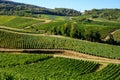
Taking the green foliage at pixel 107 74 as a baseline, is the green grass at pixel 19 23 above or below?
below

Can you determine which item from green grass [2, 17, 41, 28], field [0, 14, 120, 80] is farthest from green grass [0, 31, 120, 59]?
green grass [2, 17, 41, 28]

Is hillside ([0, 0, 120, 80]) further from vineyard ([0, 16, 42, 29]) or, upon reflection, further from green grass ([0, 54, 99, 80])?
vineyard ([0, 16, 42, 29])

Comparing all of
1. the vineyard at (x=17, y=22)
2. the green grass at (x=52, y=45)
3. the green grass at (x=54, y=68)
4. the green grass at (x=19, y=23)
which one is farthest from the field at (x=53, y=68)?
A: the vineyard at (x=17, y=22)

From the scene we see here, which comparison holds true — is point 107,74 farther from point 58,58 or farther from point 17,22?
point 17,22

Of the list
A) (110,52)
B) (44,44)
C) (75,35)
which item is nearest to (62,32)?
(75,35)

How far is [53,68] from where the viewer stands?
70562 mm

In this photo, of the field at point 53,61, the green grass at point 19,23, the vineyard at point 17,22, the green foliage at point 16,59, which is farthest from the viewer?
the vineyard at point 17,22

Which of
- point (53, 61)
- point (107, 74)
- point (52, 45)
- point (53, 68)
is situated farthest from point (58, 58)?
point (107, 74)

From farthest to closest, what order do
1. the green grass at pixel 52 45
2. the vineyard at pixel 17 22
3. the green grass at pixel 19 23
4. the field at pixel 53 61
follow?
the vineyard at pixel 17 22 < the green grass at pixel 19 23 < the green grass at pixel 52 45 < the field at pixel 53 61

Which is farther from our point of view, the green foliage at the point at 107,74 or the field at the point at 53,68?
the field at the point at 53,68

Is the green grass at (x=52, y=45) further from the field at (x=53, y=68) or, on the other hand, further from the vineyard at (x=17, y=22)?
the vineyard at (x=17, y=22)

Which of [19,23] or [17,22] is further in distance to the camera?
[17,22]

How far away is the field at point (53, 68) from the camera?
62909mm

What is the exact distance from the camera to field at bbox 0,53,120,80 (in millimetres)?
62909
